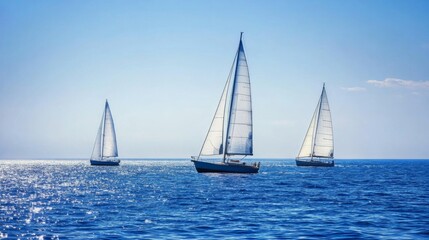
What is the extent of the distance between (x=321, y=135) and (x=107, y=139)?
2128 inches

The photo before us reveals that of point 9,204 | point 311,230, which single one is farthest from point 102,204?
point 311,230

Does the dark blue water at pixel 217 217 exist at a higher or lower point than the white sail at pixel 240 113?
lower

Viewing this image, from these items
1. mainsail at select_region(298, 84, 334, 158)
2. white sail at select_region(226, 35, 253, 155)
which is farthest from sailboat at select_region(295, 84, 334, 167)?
white sail at select_region(226, 35, 253, 155)

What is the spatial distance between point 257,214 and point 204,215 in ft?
11.2

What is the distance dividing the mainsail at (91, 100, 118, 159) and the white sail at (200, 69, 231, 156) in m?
57.2

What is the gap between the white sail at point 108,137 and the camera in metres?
125

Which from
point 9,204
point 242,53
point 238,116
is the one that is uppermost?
point 242,53

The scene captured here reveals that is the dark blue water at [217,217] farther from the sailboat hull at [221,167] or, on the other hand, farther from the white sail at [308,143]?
the white sail at [308,143]

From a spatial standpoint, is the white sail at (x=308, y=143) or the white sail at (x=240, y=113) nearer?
the white sail at (x=240, y=113)

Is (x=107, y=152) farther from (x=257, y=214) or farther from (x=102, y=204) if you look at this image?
(x=257, y=214)

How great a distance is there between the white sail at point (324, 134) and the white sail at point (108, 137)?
5150 centimetres

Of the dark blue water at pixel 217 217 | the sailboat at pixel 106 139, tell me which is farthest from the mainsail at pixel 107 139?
the dark blue water at pixel 217 217

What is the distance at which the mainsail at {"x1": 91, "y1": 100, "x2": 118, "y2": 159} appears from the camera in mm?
124875

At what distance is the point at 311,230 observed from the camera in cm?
2495
